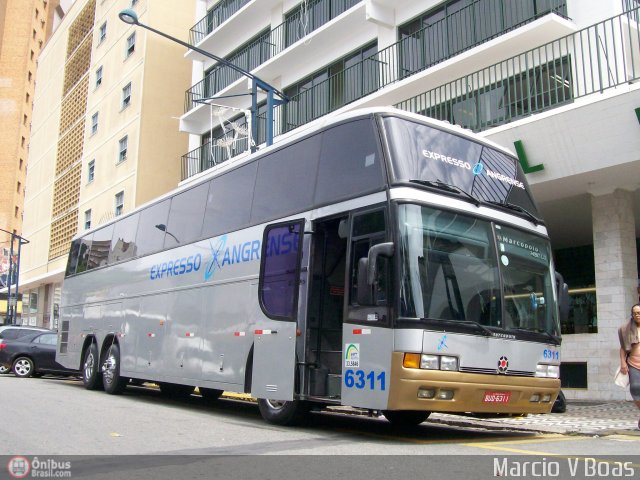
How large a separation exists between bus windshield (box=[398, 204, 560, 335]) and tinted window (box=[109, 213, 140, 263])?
838 centimetres

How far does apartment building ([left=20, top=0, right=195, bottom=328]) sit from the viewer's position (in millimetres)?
31625

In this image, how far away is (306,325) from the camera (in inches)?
340

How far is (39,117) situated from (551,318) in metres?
47.3

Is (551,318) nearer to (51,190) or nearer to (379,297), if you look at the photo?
(379,297)

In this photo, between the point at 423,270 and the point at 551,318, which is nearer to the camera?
the point at 423,270

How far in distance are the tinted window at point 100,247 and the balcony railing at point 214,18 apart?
48.3 ft

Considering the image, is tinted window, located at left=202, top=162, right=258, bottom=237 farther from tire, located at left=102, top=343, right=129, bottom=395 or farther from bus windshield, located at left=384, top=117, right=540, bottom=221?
tire, located at left=102, top=343, right=129, bottom=395

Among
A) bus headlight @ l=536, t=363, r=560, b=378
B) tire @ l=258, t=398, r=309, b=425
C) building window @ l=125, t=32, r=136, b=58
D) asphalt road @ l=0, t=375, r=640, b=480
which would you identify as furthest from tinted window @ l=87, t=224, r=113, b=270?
building window @ l=125, t=32, r=136, b=58

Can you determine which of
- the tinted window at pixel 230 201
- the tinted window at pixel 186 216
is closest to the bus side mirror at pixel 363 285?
the tinted window at pixel 230 201

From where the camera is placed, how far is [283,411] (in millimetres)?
8969

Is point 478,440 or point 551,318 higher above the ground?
point 551,318

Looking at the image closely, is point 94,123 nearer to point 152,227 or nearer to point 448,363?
point 152,227

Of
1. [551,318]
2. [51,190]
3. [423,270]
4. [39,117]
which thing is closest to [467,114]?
[551,318]

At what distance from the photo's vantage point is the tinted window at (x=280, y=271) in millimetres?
8875
